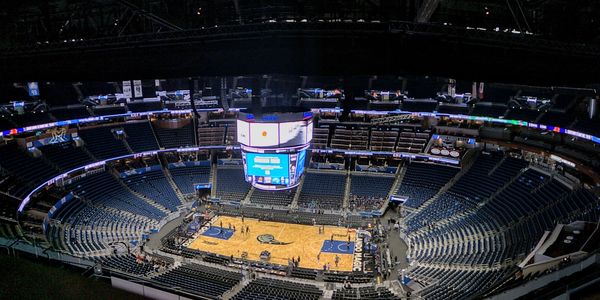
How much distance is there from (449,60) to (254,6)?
13951mm

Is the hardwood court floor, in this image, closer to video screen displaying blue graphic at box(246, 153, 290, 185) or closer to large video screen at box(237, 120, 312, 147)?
video screen displaying blue graphic at box(246, 153, 290, 185)

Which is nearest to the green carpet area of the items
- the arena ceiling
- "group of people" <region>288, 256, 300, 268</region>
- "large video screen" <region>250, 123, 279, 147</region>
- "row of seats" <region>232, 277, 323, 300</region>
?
the arena ceiling

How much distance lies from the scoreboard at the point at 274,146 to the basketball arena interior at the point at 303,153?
175 millimetres

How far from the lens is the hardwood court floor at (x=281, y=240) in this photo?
30.1 m

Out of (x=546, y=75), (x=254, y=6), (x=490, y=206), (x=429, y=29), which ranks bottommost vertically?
(x=490, y=206)

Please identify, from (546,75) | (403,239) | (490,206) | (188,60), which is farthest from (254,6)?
(490,206)

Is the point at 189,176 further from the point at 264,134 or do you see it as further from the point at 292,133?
the point at 292,133

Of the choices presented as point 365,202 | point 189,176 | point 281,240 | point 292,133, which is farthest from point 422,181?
point 189,176

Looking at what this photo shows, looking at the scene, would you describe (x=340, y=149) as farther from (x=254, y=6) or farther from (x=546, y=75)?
(x=546, y=75)

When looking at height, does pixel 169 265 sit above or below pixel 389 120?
A: below

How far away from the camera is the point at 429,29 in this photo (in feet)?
27.6

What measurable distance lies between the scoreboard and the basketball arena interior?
175mm

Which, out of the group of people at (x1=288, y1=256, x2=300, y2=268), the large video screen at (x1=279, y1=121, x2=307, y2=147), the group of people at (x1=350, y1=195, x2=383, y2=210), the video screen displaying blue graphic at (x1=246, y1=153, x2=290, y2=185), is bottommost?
the group of people at (x1=288, y1=256, x2=300, y2=268)

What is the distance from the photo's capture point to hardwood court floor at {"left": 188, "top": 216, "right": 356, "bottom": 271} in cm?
3012
